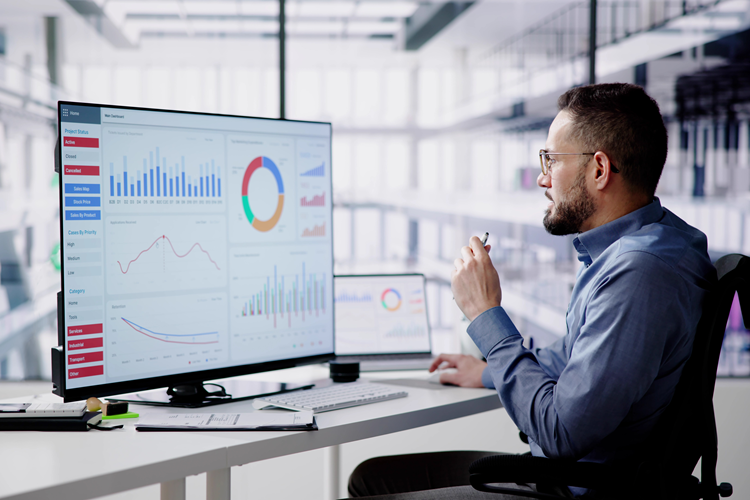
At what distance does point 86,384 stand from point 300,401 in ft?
1.63

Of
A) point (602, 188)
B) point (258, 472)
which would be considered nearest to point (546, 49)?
point (602, 188)

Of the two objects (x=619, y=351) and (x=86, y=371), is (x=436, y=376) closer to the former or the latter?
(x=619, y=351)

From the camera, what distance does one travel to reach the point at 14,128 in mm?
2586

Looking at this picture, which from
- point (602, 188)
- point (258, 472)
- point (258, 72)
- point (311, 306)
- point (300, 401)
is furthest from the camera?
point (258, 72)

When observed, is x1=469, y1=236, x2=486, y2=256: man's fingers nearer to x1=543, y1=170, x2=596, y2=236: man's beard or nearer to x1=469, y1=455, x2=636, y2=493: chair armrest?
x1=543, y1=170, x2=596, y2=236: man's beard

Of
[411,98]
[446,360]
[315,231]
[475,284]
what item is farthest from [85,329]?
[411,98]

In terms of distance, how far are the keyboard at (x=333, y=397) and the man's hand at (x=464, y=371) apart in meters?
0.19

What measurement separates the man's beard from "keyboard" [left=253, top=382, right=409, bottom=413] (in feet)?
2.00

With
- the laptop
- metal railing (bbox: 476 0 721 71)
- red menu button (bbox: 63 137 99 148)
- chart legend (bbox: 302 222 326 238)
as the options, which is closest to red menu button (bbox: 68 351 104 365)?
red menu button (bbox: 63 137 99 148)

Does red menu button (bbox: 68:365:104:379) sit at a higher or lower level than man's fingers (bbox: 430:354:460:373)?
higher

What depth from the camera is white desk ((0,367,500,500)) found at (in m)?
1.03

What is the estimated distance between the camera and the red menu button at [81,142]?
4.39 ft

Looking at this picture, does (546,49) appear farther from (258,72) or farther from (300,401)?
(300,401)

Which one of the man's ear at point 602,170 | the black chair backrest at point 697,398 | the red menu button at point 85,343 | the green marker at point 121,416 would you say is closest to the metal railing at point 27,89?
the red menu button at point 85,343
